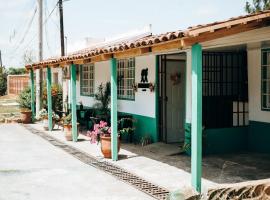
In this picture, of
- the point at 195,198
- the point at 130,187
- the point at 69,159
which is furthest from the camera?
the point at 69,159

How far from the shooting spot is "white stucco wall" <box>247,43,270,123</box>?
9906 millimetres

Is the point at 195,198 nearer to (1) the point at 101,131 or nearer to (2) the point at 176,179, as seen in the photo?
(2) the point at 176,179

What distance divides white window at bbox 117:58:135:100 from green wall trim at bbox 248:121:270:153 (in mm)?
3949

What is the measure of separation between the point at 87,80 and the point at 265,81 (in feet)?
28.5

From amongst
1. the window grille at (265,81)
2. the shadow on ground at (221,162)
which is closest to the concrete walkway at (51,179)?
the shadow on ground at (221,162)

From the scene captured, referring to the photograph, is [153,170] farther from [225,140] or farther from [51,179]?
[225,140]

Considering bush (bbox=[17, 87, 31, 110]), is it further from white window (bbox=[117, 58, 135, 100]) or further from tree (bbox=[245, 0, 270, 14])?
tree (bbox=[245, 0, 270, 14])

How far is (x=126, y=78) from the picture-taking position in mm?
13016

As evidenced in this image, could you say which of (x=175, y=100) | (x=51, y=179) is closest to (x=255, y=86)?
(x=175, y=100)

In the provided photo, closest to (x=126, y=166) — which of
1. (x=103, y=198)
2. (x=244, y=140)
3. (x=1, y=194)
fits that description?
(x=103, y=198)

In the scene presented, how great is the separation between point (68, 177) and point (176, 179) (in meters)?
2.19

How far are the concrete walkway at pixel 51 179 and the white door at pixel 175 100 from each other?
10.6 ft

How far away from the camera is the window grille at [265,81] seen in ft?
31.9

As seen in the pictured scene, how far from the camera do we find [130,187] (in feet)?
23.2
